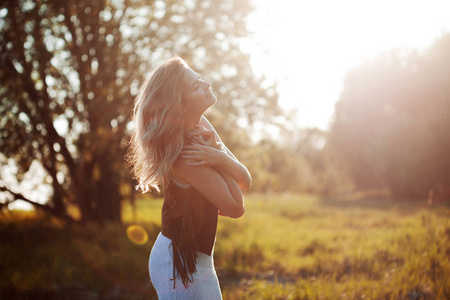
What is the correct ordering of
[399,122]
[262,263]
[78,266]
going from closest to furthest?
[78,266], [262,263], [399,122]

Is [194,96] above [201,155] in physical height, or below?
above

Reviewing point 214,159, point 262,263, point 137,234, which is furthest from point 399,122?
point 214,159

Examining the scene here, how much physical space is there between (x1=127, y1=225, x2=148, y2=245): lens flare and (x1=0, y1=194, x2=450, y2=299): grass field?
0.47 feet

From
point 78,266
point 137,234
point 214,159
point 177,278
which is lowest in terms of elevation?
point 78,266

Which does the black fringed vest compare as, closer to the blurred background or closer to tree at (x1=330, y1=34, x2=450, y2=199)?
the blurred background

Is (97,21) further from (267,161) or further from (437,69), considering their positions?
(437,69)

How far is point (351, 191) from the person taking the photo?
2802 cm

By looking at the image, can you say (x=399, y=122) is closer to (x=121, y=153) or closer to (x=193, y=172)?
(x=121, y=153)

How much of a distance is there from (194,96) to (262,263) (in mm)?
5119

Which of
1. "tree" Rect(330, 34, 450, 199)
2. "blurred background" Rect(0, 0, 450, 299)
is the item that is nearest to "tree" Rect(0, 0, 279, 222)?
"blurred background" Rect(0, 0, 450, 299)

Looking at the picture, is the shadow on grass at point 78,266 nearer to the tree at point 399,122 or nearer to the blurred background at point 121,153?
the blurred background at point 121,153

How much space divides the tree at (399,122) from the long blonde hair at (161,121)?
9301 millimetres

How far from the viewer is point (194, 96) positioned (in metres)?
2.22

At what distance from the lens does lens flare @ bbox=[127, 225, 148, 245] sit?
26.1 ft
